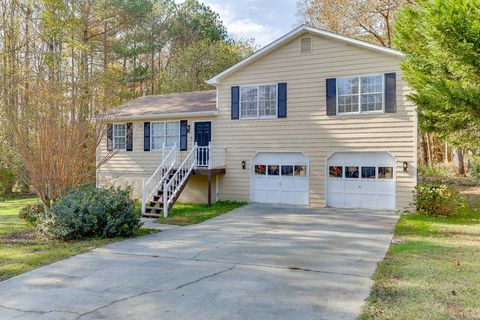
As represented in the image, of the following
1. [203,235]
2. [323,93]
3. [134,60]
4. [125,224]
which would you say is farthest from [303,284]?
[134,60]

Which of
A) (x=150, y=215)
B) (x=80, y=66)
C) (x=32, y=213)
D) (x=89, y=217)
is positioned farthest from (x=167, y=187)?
(x=80, y=66)

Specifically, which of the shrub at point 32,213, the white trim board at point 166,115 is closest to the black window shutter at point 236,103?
the white trim board at point 166,115

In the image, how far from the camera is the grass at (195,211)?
11.9 metres

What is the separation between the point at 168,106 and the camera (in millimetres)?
17375

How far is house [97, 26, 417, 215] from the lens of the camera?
13.0m

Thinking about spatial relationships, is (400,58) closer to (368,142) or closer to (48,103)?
(368,142)

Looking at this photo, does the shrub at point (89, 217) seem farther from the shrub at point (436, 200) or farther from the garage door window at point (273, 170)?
the shrub at point (436, 200)

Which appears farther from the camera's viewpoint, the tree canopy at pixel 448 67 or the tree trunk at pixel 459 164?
the tree trunk at pixel 459 164

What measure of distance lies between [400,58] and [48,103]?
37.3ft

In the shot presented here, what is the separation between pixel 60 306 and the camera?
486 cm

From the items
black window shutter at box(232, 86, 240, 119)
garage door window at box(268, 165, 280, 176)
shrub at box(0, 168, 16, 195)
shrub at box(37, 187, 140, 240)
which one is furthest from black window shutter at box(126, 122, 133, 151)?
shrub at box(0, 168, 16, 195)

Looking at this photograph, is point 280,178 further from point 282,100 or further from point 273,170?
point 282,100

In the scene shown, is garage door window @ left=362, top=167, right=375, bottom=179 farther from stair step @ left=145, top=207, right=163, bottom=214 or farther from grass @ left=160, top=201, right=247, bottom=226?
stair step @ left=145, top=207, right=163, bottom=214

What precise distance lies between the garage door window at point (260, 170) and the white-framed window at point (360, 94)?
369 centimetres
